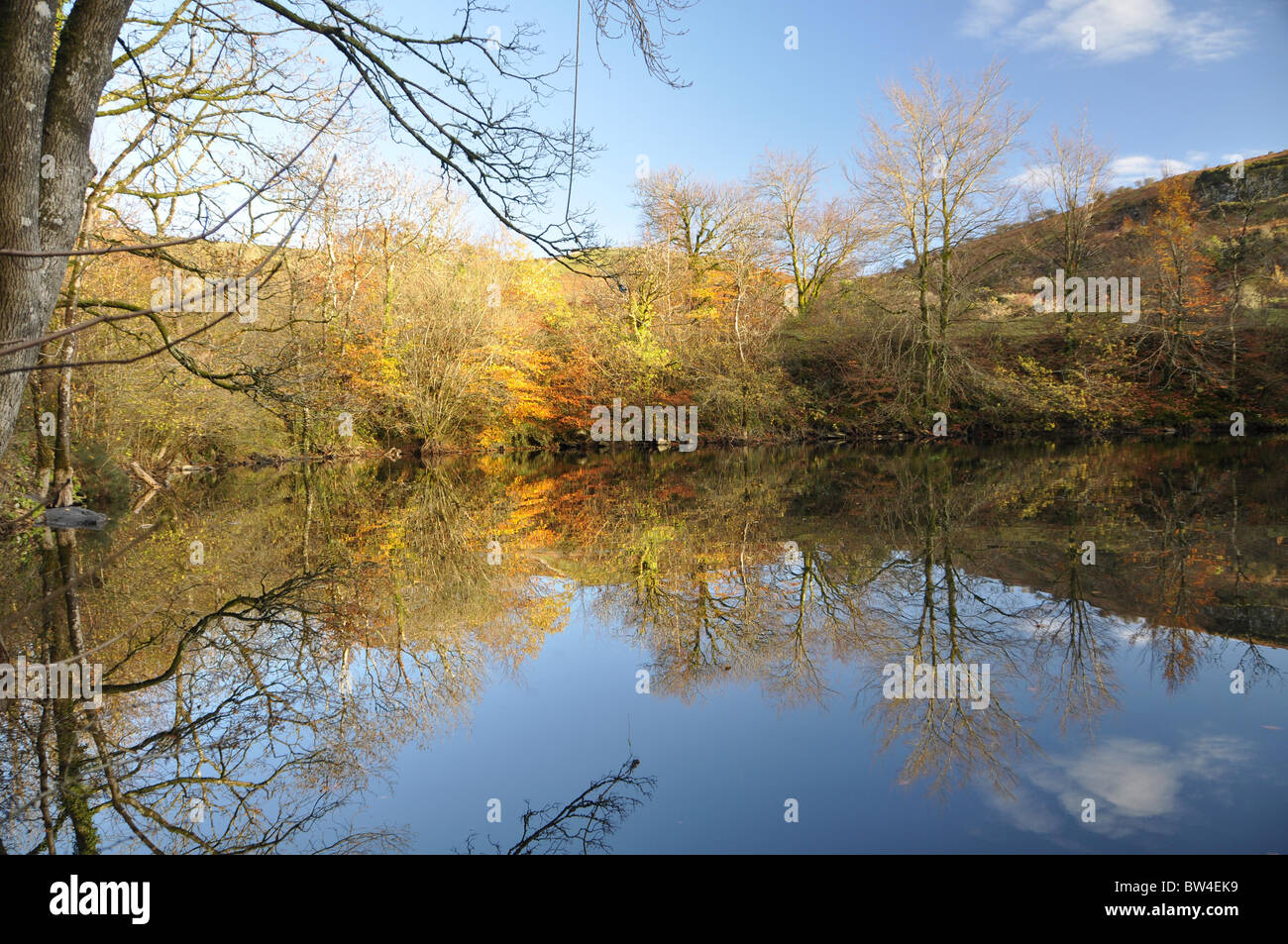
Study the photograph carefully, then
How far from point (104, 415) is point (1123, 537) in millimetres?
16188

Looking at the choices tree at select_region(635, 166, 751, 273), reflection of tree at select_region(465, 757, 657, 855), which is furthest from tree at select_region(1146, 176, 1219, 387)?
reflection of tree at select_region(465, 757, 657, 855)

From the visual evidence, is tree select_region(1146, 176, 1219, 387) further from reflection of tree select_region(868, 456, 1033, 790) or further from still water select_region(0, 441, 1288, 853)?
reflection of tree select_region(868, 456, 1033, 790)

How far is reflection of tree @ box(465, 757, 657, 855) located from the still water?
2 centimetres

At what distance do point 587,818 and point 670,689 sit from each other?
4.67 feet

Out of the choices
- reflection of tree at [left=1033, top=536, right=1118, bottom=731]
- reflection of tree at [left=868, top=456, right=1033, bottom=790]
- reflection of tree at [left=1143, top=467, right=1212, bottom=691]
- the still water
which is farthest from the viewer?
reflection of tree at [left=1143, top=467, right=1212, bottom=691]

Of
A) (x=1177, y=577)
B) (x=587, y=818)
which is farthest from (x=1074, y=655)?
(x=587, y=818)

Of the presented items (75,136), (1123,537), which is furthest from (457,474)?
(75,136)

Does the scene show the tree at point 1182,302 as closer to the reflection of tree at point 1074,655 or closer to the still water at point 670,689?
the still water at point 670,689

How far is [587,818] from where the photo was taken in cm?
285

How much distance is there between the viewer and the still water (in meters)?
2.83

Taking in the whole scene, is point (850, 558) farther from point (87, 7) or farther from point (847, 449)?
point (847, 449)

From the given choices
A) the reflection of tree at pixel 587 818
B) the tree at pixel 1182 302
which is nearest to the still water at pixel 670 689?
the reflection of tree at pixel 587 818

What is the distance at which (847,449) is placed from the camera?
2334cm

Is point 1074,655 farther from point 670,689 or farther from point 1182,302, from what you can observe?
point 1182,302
